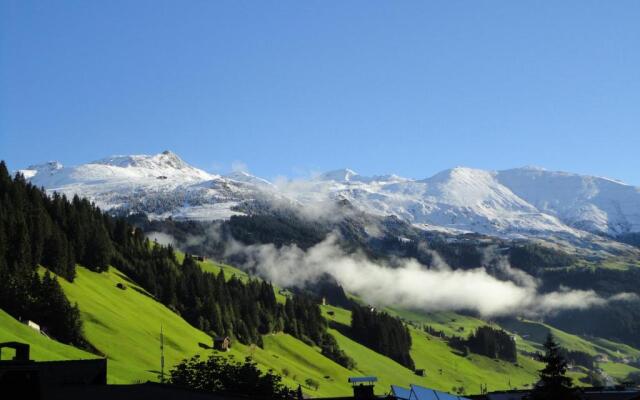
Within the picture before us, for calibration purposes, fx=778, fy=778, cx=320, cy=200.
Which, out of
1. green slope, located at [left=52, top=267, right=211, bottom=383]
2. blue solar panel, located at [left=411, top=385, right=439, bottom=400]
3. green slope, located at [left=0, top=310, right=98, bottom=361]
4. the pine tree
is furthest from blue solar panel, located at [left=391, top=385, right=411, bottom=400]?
green slope, located at [left=0, top=310, right=98, bottom=361]

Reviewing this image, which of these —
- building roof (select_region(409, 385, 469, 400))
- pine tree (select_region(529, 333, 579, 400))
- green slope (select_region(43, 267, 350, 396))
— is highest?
pine tree (select_region(529, 333, 579, 400))

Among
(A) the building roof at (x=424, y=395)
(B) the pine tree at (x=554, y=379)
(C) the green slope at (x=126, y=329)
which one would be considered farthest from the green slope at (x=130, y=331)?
(B) the pine tree at (x=554, y=379)

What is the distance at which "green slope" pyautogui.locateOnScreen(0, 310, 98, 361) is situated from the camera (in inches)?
4243

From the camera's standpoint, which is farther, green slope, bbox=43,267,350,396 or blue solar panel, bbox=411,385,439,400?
green slope, bbox=43,267,350,396

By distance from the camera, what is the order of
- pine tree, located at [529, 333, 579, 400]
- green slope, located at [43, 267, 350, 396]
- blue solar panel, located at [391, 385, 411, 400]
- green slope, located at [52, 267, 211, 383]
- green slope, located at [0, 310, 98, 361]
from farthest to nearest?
green slope, located at [43, 267, 350, 396], green slope, located at [52, 267, 211, 383], green slope, located at [0, 310, 98, 361], blue solar panel, located at [391, 385, 411, 400], pine tree, located at [529, 333, 579, 400]

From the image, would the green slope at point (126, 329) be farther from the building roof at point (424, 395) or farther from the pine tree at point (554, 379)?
the pine tree at point (554, 379)

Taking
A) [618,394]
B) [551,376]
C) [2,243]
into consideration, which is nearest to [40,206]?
[2,243]

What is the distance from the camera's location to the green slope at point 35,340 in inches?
4243

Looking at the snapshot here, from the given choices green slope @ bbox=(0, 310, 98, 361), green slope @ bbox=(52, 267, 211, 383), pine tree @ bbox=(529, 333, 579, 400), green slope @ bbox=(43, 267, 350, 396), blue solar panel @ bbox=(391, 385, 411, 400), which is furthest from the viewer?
green slope @ bbox=(43, 267, 350, 396)

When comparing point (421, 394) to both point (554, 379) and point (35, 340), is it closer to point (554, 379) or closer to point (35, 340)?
point (554, 379)

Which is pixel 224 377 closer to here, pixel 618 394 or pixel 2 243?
pixel 618 394

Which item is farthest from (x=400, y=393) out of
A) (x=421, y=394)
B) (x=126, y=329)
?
(x=126, y=329)

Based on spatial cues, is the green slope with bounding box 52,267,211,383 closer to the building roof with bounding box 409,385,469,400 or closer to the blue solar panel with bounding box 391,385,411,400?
the blue solar panel with bounding box 391,385,411,400

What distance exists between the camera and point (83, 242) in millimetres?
199375
